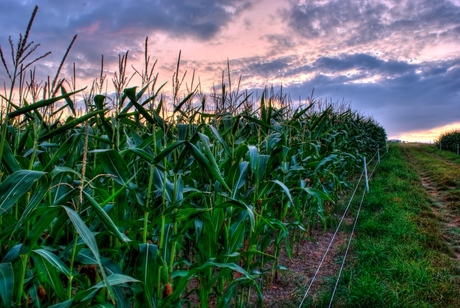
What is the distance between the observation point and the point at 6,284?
4.19 feet

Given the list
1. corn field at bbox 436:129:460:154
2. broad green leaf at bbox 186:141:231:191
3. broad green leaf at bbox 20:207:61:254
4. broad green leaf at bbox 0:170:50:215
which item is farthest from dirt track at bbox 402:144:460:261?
corn field at bbox 436:129:460:154

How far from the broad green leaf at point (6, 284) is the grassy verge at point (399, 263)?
289 cm

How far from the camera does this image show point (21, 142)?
6.06 feet

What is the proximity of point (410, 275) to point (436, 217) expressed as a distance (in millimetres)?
3436

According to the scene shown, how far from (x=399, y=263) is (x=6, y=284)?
4223mm

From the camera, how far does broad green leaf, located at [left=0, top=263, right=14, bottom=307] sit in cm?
126

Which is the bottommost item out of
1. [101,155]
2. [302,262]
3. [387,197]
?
[302,262]

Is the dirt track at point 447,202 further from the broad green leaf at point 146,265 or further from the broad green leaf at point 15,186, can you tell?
the broad green leaf at point 15,186

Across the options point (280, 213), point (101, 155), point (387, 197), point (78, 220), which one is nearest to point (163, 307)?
point (101, 155)

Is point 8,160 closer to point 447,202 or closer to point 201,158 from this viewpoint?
point 201,158

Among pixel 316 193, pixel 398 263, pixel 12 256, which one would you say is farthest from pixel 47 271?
pixel 398 263

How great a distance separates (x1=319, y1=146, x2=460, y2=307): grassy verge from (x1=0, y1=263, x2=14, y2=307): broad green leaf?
2.89m

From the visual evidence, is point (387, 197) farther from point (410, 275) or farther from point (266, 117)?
point (266, 117)

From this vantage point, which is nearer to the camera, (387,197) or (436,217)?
(436,217)
